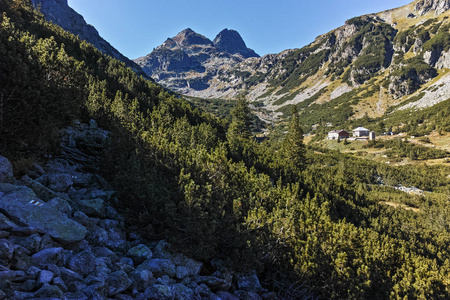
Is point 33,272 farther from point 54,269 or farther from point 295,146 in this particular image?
point 295,146

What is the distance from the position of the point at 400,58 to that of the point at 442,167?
574 ft

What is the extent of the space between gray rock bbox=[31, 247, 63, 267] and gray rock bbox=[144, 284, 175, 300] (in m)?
2.43

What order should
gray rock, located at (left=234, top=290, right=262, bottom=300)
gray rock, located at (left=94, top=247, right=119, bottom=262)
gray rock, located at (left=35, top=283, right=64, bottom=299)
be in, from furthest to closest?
gray rock, located at (left=234, top=290, right=262, bottom=300) → gray rock, located at (left=94, top=247, right=119, bottom=262) → gray rock, located at (left=35, top=283, right=64, bottom=299)

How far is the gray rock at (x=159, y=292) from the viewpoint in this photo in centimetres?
601

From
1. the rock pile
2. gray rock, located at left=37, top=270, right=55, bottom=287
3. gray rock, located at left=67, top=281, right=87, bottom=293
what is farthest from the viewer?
gray rock, located at left=67, top=281, right=87, bottom=293

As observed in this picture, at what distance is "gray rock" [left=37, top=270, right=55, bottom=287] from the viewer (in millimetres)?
4437

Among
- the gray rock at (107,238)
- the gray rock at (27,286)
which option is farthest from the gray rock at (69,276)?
the gray rock at (107,238)

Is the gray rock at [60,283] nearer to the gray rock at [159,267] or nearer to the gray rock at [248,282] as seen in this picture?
the gray rock at [159,267]

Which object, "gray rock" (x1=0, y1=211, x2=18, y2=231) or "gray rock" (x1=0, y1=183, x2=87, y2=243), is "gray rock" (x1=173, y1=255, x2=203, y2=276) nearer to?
"gray rock" (x1=0, y1=183, x2=87, y2=243)

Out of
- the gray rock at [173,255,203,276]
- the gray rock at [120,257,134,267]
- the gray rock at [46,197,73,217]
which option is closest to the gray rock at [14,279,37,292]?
the gray rock at [120,257,134,267]

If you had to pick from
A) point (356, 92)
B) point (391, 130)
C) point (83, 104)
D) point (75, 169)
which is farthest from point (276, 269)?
point (356, 92)

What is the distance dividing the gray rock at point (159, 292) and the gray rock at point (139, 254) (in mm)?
1742

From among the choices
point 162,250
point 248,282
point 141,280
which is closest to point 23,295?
point 141,280

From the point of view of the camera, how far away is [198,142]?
19547 mm
